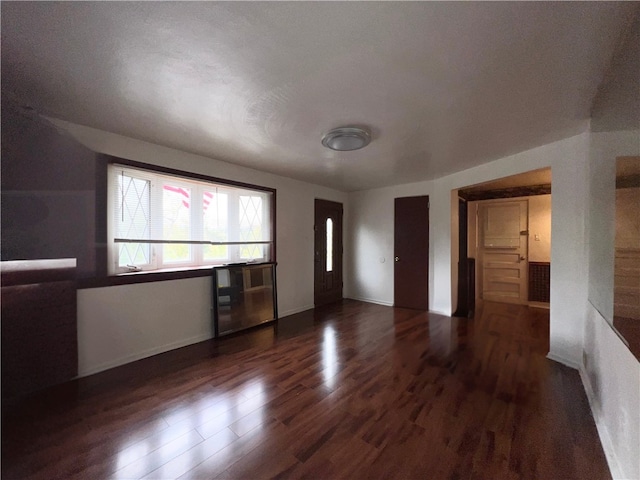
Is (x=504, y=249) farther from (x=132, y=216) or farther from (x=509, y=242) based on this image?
(x=132, y=216)

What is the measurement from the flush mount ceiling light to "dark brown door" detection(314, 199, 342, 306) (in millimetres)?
2291

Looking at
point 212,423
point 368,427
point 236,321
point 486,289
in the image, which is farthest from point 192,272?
point 486,289

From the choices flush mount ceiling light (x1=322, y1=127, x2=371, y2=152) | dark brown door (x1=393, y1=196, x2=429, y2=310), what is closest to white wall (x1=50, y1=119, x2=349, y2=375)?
flush mount ceiling light (x1=322, y1=127, x2=371, y2=152)

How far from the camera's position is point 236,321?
329 cm

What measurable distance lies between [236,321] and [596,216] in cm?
376

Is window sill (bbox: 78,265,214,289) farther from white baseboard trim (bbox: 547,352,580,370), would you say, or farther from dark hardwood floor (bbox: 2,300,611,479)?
white baseboard trim (bbox: 547,352,580,370)

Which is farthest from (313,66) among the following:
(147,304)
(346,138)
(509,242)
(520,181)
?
(509,242)

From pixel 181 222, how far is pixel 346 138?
213 centimetres

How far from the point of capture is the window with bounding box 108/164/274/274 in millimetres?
2436

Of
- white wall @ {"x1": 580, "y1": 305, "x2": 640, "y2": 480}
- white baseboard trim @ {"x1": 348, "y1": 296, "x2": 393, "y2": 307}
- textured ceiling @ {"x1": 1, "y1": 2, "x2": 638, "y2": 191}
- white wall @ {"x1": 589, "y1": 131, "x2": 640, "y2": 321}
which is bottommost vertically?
white baseboard trim @ {"x1": 348, "y1": 296, "x2": 393, "y2": 307}

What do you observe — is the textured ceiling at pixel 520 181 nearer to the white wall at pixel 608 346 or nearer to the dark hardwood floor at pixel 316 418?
the white wall at pixel 608 346

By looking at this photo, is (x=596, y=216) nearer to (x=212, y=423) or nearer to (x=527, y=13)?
(x=527, y=13)

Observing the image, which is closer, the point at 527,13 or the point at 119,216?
the point at 527,13

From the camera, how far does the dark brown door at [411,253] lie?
4316 millimetres
